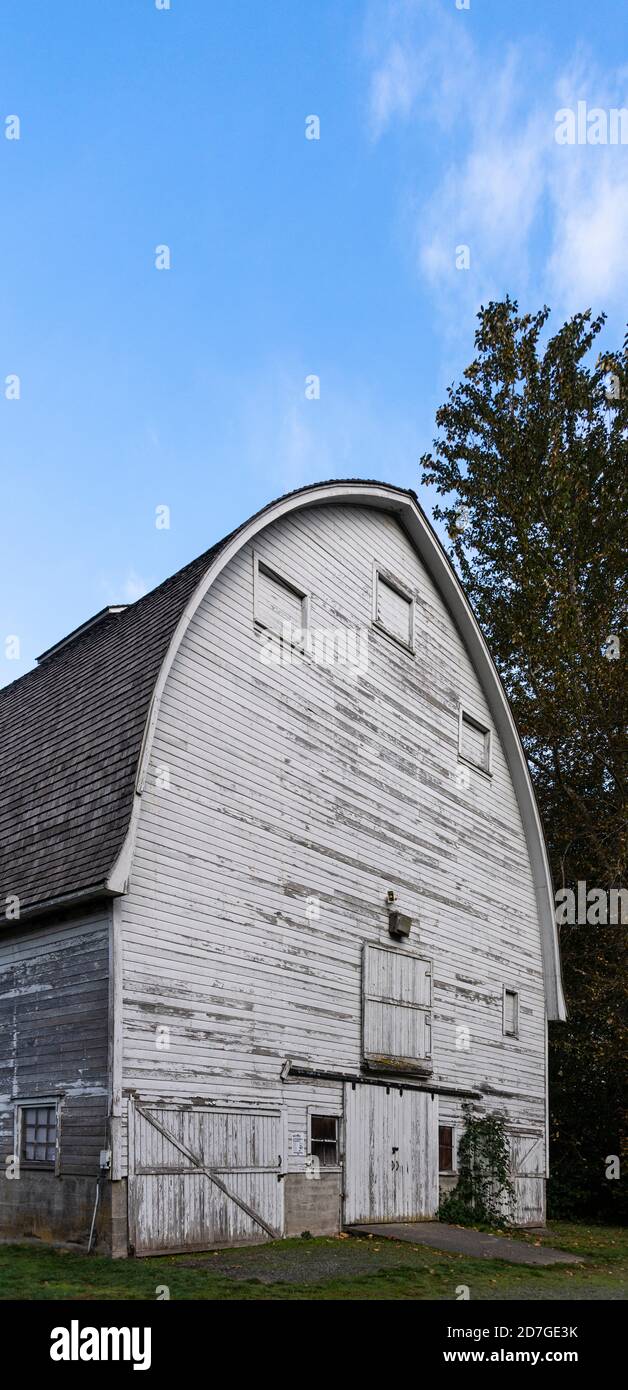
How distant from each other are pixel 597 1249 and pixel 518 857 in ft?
22.6

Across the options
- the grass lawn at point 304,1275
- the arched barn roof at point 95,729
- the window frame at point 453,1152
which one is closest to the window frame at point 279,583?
the arched barn roof at point 95,729

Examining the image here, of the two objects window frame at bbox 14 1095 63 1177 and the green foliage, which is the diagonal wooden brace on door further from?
the green foliage

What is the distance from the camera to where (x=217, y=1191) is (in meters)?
14.6

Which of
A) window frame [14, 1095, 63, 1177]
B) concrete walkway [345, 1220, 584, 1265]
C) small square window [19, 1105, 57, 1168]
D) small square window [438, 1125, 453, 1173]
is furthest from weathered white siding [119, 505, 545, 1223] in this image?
concrete walkway [345, 1220, 584, 1265]

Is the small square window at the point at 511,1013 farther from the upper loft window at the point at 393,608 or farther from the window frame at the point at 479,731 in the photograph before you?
the upper loft window at the point at 393,608

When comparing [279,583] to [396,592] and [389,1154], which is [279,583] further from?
[389,1154]

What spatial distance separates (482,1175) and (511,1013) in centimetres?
325

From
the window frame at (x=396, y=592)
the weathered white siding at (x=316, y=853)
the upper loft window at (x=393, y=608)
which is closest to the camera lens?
the weathered white siding at (x=316, y=853)

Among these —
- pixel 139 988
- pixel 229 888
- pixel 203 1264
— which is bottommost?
pixel 203 1264

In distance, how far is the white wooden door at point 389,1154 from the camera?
56.6ft

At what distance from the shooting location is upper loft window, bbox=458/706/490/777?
22188mm

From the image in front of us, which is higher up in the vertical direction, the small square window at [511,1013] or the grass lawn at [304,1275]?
the small square window at [511,1013]

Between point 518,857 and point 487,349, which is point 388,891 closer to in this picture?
point 518,857

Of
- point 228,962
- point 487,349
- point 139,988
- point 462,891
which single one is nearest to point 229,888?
point 228,962
